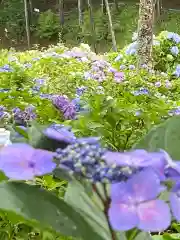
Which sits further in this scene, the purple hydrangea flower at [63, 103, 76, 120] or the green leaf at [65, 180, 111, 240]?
the purple hydrangea flower at [63, 103, 76, 120]

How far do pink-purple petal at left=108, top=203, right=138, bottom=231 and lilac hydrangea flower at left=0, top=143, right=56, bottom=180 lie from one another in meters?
0.08

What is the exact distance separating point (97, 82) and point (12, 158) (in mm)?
3207

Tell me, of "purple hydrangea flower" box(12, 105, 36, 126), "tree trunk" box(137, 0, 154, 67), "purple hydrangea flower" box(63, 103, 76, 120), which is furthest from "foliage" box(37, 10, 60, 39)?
"purple hydrangea flower" box(12, 105, 36, 126)

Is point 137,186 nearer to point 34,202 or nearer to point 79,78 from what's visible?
point 34,202

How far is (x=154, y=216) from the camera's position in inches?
23.3

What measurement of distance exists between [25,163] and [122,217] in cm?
12

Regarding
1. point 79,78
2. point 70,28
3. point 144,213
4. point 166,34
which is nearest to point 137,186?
point 144,213

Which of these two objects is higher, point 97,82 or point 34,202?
point 34,202

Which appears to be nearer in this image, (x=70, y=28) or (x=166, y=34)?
(x=166, y=34)

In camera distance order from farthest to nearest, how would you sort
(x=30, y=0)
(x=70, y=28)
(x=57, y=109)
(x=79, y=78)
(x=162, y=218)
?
(x=30, y=0)
(x=70, y=28)
(x=79, y=78)
(x=57, y=109)
(x=162, y=218)

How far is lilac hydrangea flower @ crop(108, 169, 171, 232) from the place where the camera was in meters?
0.59

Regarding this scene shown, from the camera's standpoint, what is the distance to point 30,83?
4.01 meters

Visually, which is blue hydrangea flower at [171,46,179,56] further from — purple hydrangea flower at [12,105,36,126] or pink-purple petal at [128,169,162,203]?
pink-purple petal at [128,169,162,203]

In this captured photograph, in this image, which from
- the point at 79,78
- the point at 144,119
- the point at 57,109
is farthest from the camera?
the point at 79,78
